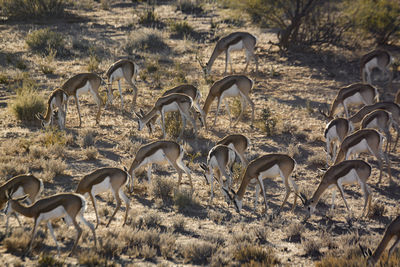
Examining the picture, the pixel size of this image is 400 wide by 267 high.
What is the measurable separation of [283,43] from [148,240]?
13.5 meters

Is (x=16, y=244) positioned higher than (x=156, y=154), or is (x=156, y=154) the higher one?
(x=156, y=154)

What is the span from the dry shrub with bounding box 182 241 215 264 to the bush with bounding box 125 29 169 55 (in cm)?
1263

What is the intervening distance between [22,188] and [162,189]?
8.68 ft

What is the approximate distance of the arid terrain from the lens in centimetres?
696

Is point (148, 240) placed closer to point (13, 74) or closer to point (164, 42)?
point (13, 74)

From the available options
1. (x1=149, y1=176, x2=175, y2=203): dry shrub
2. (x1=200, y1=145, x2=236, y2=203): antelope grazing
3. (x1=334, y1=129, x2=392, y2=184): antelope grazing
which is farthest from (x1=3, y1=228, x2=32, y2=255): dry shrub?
(x1=334, y1=129, x2=392, y2=184): antelope grazing

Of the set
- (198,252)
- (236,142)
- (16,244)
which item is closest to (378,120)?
(236,142)

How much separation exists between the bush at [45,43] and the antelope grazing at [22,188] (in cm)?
1114

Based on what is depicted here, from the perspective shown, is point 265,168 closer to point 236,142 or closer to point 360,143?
point 236,142

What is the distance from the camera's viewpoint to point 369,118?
1059 cm

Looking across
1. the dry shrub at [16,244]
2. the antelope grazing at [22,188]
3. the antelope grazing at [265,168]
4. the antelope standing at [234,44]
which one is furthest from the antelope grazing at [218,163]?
the antelope standing at [234,44]

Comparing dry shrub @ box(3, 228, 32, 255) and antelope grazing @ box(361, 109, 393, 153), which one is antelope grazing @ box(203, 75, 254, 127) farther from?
dry shrub @ box(3, 228, 32, 255)

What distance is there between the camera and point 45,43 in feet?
59.8

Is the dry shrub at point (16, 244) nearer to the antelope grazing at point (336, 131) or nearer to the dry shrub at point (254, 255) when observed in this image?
the dry shrub at point (254, 255)
